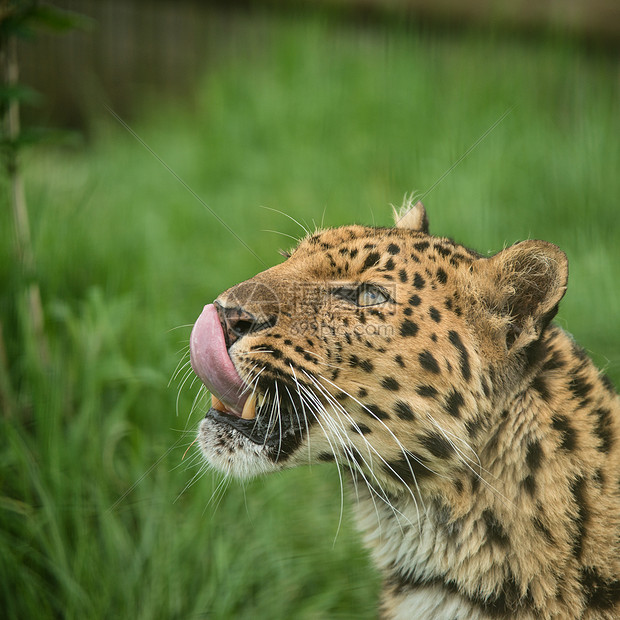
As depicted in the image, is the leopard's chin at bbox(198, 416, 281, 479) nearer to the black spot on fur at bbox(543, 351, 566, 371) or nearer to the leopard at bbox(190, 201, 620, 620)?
the leopard at bbox(190, 201, 620, 620)

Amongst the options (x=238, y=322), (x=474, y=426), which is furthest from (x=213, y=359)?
(x=474, y=426)

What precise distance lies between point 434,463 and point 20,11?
305cm

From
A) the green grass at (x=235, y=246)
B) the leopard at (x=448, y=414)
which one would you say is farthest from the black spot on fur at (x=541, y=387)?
the green grass at (x=235, y=246)

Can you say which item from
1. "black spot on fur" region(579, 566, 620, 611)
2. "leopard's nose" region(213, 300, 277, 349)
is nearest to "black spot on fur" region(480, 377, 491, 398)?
"black spot on fur" region(579, 566, 620, 611)

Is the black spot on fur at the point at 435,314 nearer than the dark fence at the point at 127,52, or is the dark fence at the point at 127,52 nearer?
the black spot on fur at the point at 435,314

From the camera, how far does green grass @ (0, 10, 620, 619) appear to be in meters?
3.48

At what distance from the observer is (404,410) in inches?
102

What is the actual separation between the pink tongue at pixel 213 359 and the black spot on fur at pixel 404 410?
585mm

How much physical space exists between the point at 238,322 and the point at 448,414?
2.84 ft

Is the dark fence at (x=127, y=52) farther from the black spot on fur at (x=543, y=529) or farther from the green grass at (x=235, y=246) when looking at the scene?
the black spot on fur at (x=543, y=529)

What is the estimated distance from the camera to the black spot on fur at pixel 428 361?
102 inches

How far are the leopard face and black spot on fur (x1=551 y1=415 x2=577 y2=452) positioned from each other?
20 cm

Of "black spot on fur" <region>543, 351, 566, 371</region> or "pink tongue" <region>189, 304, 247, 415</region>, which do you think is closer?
"pink tongue" <region>189, 304, 247, 415</region>

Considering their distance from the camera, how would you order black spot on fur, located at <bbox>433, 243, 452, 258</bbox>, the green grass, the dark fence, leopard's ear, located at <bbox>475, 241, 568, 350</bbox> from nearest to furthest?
leopard's ear, located at <bbox>475, 241, 568, 350</bbox>, black spot on fur, located at <bbox>433, 243, 452, 258</bbox>, the green grass, the dark fence
